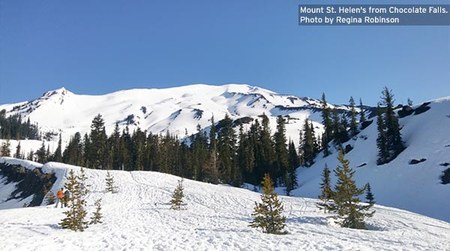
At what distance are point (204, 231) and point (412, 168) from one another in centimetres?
4473

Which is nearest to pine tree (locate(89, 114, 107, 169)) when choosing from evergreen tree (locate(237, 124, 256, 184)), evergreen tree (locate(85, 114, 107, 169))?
evergreen tree (locate(85, 114, 107, 169))

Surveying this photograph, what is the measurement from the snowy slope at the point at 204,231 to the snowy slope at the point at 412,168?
2039 cm

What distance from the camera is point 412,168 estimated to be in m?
50.3

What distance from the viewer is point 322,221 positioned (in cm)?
2105

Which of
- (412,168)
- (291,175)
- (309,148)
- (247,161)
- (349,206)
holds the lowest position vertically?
(349,206)

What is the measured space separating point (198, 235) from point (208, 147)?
7217cm

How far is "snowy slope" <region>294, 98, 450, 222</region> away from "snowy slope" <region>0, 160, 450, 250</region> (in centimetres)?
2039

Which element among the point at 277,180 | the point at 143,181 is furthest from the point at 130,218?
the point at 277,180

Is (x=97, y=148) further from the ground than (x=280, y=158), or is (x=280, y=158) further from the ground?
(x=97, y=148)

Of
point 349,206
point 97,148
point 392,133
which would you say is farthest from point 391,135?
point 97,148

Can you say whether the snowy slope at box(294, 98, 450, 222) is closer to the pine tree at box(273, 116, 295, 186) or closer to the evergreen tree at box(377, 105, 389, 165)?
the evergreen tree at box(377, 105, 389, 165)

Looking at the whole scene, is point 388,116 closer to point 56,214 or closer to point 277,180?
point 277,180

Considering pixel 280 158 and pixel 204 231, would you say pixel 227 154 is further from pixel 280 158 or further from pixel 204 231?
pixel 204 231

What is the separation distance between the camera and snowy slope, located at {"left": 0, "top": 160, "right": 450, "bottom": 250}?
44.3 feet
